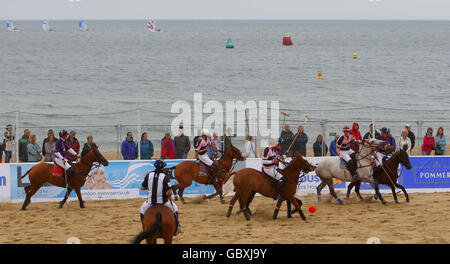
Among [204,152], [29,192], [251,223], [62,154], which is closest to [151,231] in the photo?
[251,223]

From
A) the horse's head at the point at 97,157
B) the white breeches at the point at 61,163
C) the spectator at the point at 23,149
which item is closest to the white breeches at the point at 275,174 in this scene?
the horse's head at the point at 97,157

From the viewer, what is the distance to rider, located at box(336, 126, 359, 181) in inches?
717

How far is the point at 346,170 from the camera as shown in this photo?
18406 mm

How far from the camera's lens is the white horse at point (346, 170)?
59.6ft

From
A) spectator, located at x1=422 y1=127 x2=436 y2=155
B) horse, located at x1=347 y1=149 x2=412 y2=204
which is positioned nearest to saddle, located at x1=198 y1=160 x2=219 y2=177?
horse, located at x1=347 y1=149 x2=412 y2=204

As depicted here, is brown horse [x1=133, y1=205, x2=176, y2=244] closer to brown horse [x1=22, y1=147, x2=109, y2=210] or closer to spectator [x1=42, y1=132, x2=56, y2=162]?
brown horse [x1=22, y1=147, x2=109, y2=210]

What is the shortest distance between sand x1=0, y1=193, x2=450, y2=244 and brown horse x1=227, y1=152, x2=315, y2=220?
644 mm

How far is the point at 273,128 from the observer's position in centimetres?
2238

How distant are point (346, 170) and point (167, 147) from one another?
6.54 metres

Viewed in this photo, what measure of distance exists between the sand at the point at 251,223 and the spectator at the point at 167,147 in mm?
2830

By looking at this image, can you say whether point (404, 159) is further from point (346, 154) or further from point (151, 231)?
point (151, 231)

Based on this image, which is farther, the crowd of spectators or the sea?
the sea
